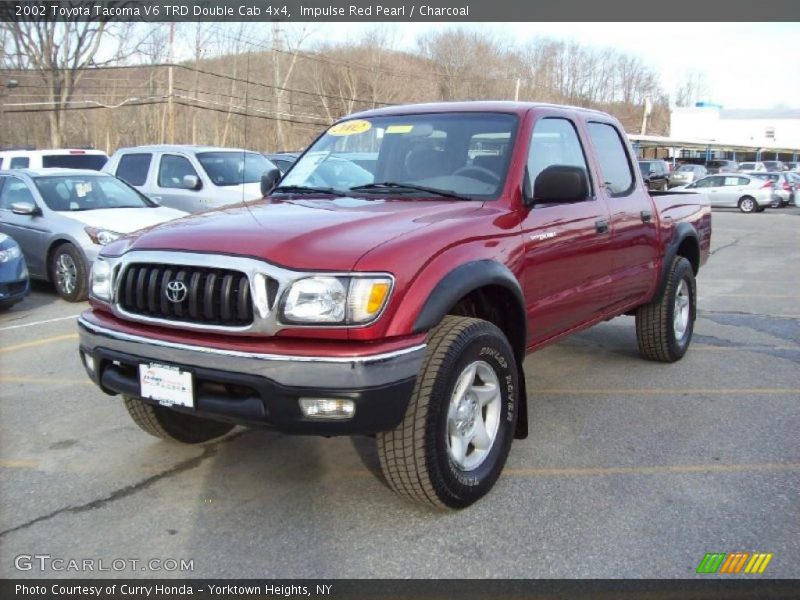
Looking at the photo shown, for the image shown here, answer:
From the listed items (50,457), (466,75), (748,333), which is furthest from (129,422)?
(466,75)

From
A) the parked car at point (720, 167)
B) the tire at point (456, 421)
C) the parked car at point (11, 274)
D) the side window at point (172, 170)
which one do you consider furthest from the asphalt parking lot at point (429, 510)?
the parked car at point (720, 167)

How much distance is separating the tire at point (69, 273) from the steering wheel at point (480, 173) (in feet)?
20.2

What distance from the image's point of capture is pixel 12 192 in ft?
32.6

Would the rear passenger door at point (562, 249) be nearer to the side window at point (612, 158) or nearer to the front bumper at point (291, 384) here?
the side window at point (612, 158)

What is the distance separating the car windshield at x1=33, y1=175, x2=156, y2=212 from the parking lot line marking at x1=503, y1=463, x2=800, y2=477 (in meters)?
7.41

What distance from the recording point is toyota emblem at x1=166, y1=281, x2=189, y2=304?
314 cm

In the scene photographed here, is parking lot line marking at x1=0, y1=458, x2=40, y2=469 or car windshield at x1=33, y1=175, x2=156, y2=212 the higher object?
car windshield at x1=33, y1=175, x2=156, y2=212

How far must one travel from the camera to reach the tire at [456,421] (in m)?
3.11

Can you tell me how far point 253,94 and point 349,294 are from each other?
214 cm

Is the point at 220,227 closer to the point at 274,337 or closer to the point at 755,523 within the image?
the point at 274,337

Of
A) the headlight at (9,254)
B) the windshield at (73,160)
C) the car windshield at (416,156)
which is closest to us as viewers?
the car windshield at (416,156)

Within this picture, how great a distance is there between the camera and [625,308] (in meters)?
5.26

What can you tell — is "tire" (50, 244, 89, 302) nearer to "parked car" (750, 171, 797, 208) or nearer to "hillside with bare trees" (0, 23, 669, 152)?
"hillside with bare trees" (0, 23, 669, 152)

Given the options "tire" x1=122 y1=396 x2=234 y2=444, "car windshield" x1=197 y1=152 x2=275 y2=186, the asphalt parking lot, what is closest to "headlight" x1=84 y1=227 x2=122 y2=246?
"car windshield" x1=197 y1=152 x2=275 y2=186
